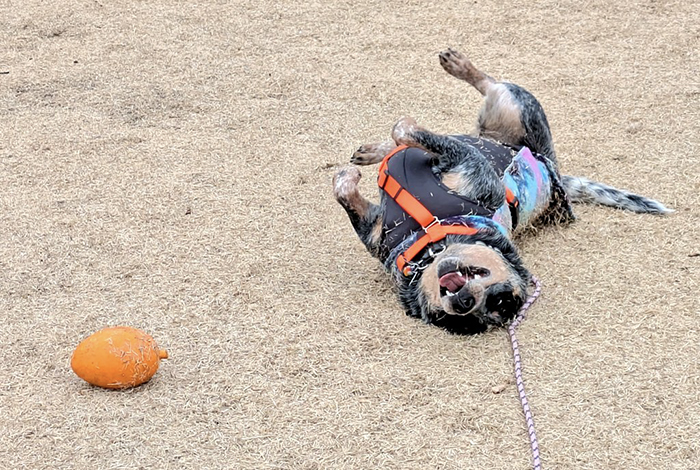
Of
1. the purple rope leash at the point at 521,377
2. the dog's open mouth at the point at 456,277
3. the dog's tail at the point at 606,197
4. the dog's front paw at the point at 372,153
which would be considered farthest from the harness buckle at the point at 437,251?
the dog's tail at the point at 606,197

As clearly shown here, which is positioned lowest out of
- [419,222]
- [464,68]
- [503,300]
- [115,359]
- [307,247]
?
A: [307,247]

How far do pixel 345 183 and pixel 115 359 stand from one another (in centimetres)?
140

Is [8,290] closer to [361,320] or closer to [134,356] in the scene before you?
[134,356]

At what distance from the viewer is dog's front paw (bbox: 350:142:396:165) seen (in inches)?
174

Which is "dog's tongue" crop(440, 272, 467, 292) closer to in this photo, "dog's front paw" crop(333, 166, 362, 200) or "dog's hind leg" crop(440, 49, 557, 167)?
"dog's front paw" crop(333, 166, 362, 200)

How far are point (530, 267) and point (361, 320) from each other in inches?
36.5

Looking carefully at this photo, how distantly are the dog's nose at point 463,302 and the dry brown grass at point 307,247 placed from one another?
0.19 metres

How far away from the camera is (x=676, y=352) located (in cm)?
361

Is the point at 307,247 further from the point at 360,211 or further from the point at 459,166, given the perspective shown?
the point at 459,166

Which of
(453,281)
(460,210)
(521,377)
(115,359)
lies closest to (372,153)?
(460,210)

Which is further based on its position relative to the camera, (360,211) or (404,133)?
(360,211)

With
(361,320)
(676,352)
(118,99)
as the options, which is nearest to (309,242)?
(361,320)

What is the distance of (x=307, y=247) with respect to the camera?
4500mm

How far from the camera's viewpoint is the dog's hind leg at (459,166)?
404cm
